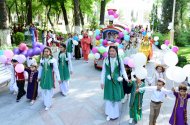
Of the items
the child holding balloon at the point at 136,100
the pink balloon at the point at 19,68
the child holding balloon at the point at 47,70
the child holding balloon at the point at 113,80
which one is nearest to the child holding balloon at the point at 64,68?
the child holding balloon at the point at 47,70

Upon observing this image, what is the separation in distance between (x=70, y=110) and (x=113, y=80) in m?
1.65

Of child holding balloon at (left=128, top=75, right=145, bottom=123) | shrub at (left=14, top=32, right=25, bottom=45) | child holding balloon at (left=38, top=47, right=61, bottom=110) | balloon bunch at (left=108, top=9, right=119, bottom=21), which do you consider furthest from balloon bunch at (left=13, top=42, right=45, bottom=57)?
shrub at (left=14, top=32, right=25, bottom=45)

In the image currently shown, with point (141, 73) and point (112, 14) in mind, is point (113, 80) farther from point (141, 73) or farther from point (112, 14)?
point (112, 14)

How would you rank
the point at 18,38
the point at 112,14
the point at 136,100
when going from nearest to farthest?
the point at 136,100
the point at 112,14
the point at 18,38

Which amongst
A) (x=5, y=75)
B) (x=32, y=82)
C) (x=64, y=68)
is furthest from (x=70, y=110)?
Answer: (x=5, y=75)

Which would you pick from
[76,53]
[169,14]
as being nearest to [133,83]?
[76,53]

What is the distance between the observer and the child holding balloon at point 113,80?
288 inches

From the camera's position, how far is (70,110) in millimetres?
8242

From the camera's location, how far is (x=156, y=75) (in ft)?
26.3

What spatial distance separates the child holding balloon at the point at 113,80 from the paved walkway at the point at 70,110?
1.27 ft

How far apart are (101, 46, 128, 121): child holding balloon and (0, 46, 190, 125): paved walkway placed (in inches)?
15.2

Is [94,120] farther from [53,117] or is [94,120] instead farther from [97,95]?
[97,95]

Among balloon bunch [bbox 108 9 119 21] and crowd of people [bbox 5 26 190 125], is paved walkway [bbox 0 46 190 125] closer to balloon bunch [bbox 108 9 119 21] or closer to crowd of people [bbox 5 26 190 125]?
crowd of people [bbox 5 26 190 125]

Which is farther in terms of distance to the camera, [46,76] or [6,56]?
[6,56]
